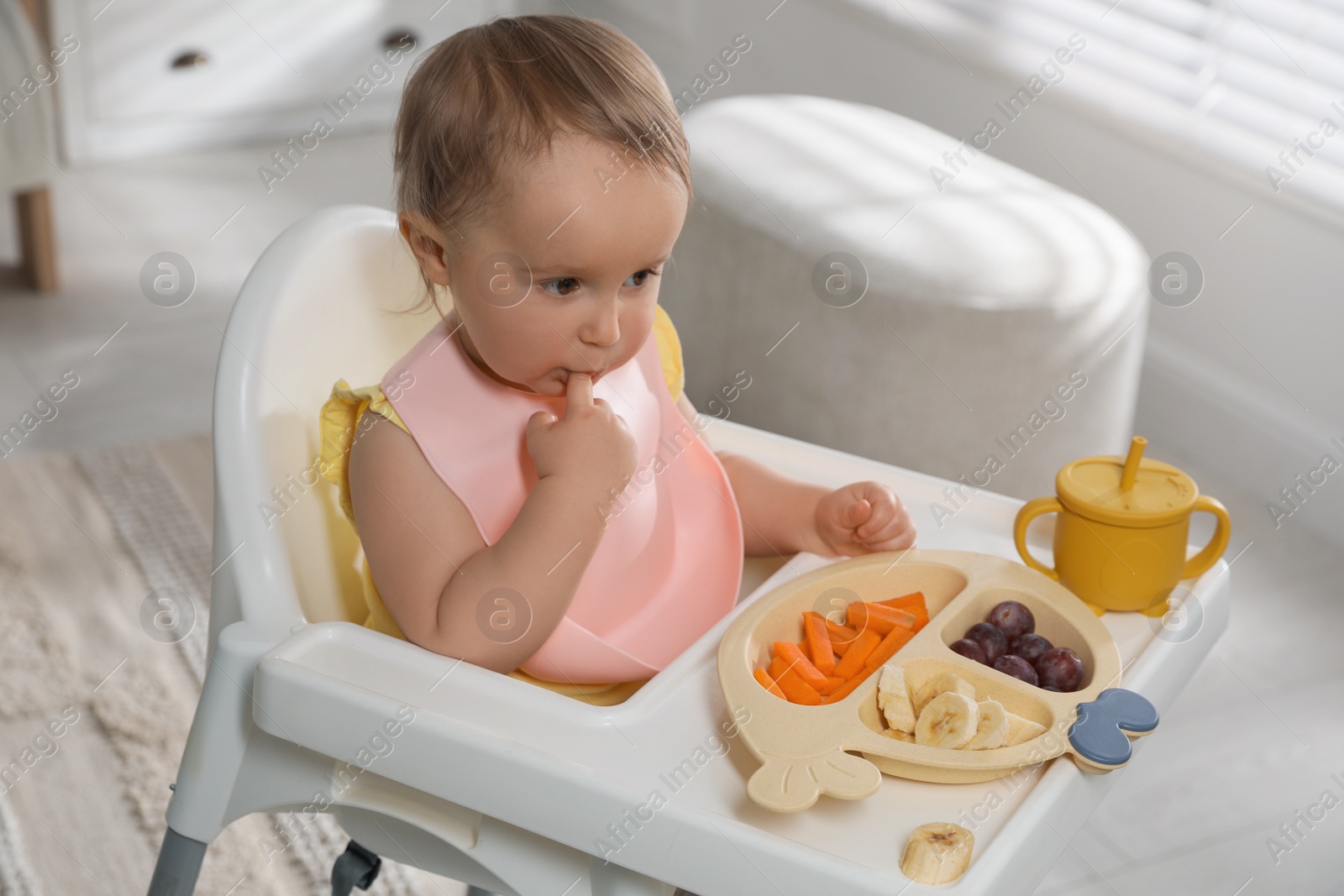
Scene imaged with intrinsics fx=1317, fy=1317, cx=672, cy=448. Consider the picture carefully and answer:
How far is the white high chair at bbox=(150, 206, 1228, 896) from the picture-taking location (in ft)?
1.87

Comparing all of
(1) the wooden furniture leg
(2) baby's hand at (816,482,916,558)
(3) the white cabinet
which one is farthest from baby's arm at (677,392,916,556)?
(3) the white cabinet

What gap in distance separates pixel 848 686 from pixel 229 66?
104 inches

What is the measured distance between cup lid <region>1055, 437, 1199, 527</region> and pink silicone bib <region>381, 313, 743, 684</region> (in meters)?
0.22

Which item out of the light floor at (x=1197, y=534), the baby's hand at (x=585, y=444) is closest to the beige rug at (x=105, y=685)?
the light floor at (x=1197, y=534)

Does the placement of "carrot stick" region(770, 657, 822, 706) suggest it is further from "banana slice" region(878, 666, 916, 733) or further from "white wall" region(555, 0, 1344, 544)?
"white wall" region(555, 0, 1344, 544)

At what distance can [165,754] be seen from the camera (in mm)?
1324

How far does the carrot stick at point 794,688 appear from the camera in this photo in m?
0.66

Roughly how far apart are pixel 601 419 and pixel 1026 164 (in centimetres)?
172

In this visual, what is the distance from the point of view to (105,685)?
141 centimetres

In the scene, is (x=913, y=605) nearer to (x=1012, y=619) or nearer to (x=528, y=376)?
(x=1012, y=619)

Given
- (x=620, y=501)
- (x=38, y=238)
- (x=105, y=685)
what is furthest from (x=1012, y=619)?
(x=38, y=238)

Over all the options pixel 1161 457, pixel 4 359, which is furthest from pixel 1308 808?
pixel 4 359

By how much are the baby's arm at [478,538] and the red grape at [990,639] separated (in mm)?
204

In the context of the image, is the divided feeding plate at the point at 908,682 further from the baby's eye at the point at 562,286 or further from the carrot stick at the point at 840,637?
the baby's eye at the point at 562,286
